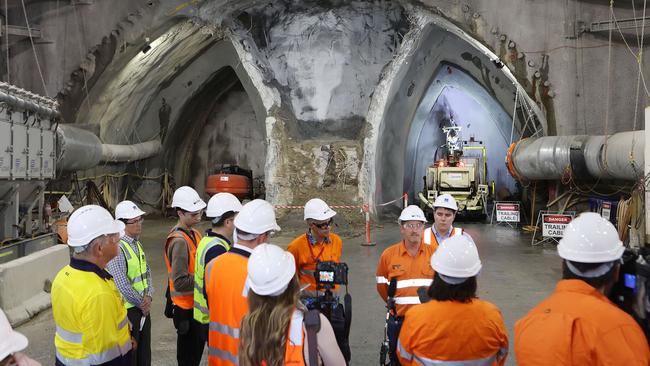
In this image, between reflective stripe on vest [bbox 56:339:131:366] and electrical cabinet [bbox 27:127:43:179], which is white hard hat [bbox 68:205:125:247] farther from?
electrical cabinet [bbox 27:127:43:179]

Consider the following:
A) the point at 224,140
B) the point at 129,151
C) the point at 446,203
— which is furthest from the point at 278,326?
the point at 224,140

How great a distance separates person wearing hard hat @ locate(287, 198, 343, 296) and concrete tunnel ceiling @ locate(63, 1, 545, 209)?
10511mm

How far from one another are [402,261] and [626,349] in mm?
2169

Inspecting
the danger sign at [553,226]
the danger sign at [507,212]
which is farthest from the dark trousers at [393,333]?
the danger sign at [507,212]

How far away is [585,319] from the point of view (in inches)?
72.9

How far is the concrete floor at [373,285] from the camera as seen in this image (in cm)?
528

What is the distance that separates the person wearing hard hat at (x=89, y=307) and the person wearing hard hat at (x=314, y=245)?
6.00 feet

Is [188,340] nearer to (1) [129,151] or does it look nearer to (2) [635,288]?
(2) [635,288]

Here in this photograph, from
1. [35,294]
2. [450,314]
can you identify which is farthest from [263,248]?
[35,294]

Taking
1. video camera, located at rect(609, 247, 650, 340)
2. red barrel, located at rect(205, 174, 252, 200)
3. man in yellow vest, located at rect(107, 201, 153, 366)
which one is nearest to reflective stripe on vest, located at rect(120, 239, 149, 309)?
man in yellow vest, located at rect(107, 201, 153, 366)

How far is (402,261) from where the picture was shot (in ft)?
12.8

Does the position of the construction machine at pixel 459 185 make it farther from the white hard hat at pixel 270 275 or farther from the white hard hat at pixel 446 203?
the white hard hat at pixel 270 275

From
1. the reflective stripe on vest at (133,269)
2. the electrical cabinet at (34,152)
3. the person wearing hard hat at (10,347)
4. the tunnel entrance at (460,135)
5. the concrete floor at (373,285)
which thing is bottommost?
the concrete floor at (373,285)

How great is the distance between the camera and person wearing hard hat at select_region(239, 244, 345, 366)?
2006 millimetres
